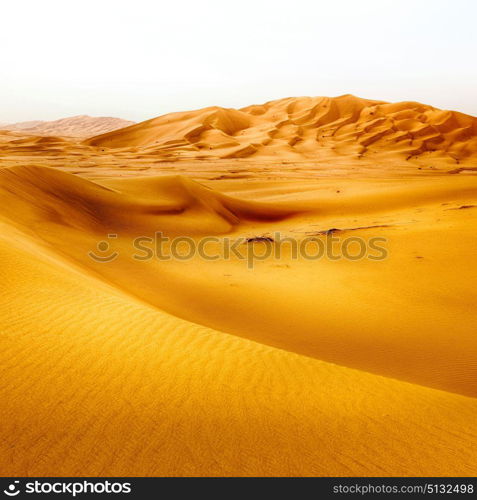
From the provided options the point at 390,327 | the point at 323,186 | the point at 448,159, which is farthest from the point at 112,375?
the point at 448,159

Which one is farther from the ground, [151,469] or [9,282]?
[9,282]

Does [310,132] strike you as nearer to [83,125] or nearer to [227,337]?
[227,337]

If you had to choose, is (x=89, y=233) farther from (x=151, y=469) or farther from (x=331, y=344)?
(x=151, y=469)

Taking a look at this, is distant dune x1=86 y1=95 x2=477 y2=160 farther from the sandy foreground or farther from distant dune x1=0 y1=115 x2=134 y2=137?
distant dune x1=0 y1=115 x2=134 y2=137

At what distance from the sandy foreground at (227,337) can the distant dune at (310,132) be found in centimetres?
2599

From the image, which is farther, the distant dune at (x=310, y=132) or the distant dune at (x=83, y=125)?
the distant dune at (x=83, y=125)

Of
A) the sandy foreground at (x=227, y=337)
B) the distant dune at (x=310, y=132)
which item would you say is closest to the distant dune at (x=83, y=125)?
the distant dune at (x=310, y=132)

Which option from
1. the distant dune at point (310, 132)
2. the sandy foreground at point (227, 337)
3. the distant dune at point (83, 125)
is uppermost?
the distant dune at point (83, 125)

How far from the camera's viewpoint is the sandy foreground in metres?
2.18

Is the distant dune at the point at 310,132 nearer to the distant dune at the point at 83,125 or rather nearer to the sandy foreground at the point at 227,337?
the sandy foreground at the point at 227,337

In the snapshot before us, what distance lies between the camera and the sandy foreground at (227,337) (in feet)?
7.16

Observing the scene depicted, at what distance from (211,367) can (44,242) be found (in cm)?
535

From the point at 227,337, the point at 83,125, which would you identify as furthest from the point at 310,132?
the point at 83,125

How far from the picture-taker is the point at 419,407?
9.61 feet
